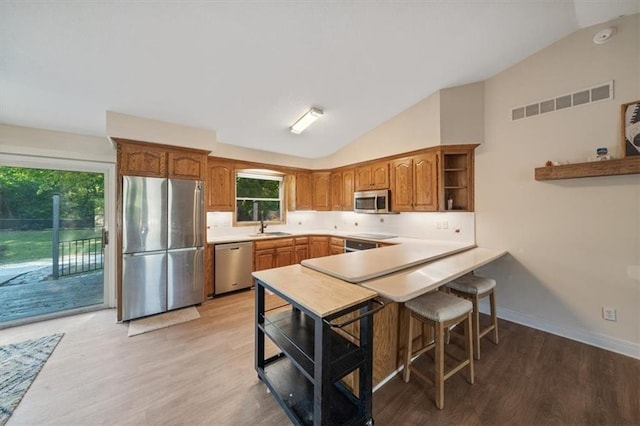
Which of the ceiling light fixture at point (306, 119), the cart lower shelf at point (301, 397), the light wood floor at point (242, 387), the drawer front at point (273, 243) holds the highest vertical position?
the ceiling light fixture at point (306, 119)

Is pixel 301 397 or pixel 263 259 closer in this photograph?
pixel 301 397

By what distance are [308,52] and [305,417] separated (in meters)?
3.02

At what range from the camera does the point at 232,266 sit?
386cm

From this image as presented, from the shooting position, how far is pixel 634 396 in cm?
179

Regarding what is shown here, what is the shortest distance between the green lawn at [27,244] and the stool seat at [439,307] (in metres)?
4.41

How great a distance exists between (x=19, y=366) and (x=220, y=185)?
9.48 feet

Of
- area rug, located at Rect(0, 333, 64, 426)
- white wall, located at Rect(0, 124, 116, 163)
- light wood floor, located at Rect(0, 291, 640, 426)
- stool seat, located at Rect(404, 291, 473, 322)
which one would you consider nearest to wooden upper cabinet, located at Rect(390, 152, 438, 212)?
stool seat, located at Rect(404, 291, 473, 322)

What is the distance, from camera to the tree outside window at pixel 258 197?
476 cm

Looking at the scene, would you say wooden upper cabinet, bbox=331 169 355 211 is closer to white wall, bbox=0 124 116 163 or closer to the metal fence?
white wall, bbox=0 124 116 163

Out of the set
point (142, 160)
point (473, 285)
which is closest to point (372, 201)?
point (473, 285)

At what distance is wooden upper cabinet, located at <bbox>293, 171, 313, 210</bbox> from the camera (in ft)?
17.1

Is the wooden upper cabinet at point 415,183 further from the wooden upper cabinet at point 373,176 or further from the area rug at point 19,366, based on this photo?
the area rug at point 19,366

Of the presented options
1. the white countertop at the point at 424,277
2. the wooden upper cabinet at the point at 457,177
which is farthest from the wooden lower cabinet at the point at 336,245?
the white countertop at the point at 424,277

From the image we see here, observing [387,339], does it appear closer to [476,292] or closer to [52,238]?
[476,292]
